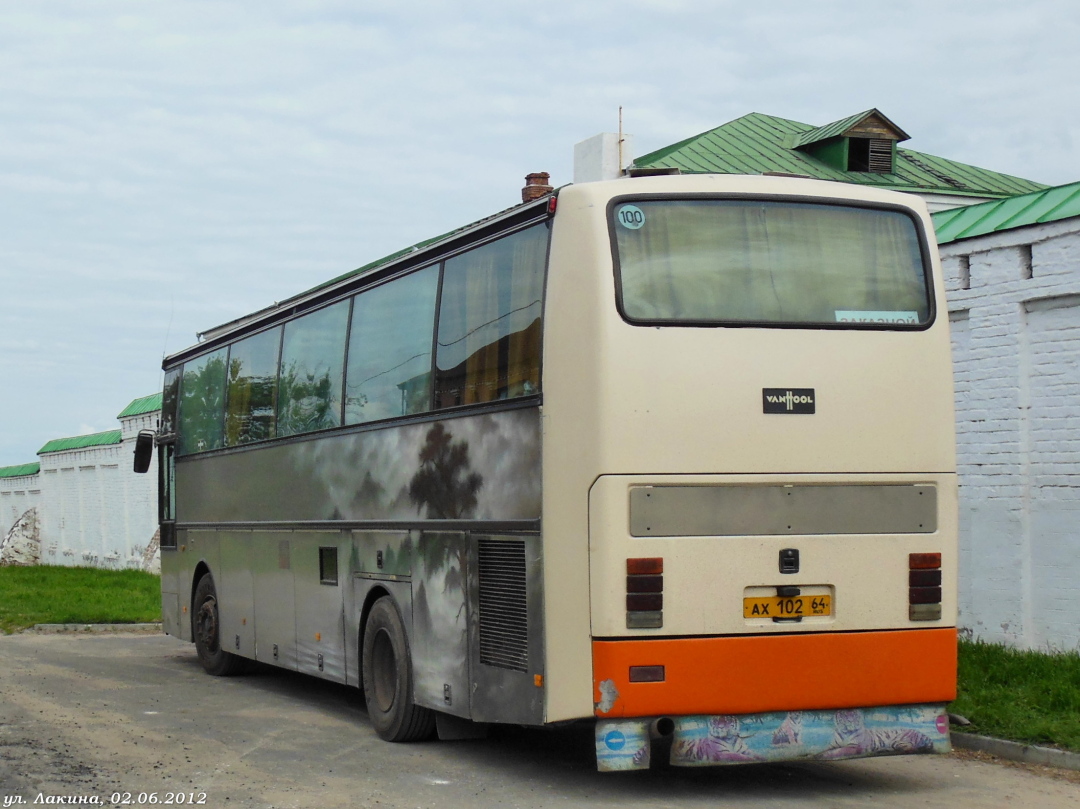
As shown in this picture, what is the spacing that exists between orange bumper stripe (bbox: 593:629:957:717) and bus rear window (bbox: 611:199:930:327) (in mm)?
1782

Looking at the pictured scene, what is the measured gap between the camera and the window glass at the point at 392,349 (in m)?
10.3

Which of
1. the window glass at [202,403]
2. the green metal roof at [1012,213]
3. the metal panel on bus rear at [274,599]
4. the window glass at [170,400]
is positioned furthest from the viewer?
the window glass at [170,400]

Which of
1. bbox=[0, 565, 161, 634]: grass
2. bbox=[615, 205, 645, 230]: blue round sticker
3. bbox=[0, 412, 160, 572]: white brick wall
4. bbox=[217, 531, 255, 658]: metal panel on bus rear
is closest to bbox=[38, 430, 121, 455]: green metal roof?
bbox=[0, 412, 160, 572]: white brick wall

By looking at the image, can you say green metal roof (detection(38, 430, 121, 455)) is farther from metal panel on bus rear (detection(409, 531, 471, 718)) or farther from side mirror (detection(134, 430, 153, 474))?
metal panel on bus rear (detection(409, 531, 471, 718))

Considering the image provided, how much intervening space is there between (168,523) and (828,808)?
11006 millimetres

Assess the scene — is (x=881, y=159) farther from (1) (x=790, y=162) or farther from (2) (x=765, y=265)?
(2) (x=765, y=265)

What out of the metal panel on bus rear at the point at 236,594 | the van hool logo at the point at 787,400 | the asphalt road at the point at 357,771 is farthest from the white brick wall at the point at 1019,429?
the metal panel on bus rear at the point at 236,594

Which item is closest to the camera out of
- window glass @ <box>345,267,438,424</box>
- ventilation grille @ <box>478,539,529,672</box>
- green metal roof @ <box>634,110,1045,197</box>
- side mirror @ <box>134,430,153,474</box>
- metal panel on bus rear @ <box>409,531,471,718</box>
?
ventilation grille @ <box>478,539,529,672</box>

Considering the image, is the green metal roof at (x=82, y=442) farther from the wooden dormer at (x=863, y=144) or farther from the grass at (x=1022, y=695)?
the grass at (x=1022, y=695)

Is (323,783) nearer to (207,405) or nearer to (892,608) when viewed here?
(892,608)

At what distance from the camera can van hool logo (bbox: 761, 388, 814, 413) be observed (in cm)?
824

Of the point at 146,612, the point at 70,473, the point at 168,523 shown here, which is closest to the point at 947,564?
the point at 168,523

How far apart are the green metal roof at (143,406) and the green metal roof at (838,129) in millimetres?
14765

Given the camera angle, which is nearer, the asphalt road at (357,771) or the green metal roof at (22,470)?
the asphalt road at (357,771)
